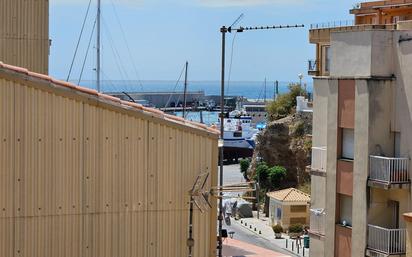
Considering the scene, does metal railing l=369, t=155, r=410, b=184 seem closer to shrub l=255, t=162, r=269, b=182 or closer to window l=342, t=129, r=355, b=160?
window l=342, t=129, r=355, b=160

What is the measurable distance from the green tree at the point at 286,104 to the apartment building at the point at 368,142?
62.2 metres

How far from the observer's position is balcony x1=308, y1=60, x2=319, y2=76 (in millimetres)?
36062

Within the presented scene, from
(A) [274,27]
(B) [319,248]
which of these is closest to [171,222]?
(B) [319,248]

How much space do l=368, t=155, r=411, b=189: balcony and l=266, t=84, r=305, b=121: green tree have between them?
63946 mm

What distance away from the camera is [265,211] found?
2643 inches

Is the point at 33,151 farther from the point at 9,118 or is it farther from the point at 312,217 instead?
the point at 312,217

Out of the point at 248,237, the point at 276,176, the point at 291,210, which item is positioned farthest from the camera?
the point at 276,176

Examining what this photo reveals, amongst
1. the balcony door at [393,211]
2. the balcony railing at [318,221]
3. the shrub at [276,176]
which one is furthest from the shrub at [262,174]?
the balcony door at [393,211]

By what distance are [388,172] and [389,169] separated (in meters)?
0.13

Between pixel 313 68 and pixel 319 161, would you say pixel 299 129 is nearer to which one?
pixel 313 68

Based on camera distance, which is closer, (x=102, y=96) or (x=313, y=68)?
(x=102, y=96)

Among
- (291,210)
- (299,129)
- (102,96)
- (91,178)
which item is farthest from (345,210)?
(299,129)

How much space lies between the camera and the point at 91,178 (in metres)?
11.5

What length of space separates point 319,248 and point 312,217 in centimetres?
118
